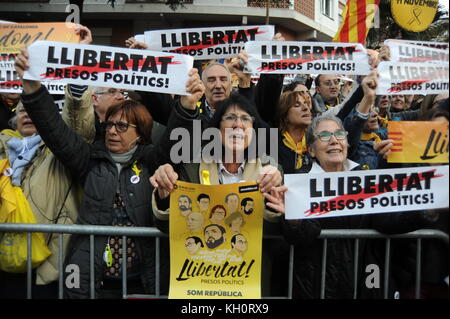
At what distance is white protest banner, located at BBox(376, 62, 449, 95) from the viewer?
2.95 m

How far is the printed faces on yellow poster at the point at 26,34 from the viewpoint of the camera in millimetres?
3533

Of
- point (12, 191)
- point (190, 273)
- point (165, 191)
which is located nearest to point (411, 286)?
point (190, 273)

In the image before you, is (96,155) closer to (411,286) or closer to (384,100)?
(411,286)

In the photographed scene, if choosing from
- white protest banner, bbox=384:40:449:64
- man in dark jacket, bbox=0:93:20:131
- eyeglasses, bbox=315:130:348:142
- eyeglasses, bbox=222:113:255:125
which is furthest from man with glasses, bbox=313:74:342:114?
man in dark jacket, bbox=0:93:20:131

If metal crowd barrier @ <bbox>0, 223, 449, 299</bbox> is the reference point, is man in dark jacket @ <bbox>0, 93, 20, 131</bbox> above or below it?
above

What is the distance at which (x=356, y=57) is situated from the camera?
3.57 meters

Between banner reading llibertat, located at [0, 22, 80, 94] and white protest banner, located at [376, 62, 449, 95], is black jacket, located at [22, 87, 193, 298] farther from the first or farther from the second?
white protest banner, located at [376, 62, 449, 95]

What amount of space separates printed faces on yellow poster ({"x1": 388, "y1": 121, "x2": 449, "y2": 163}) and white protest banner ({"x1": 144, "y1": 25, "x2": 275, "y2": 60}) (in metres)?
1.58

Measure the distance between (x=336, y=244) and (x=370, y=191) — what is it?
366mm

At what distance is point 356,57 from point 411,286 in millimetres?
1626

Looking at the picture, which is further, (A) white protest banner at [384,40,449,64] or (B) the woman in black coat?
(A) white protest banner at [384,40,449,64]
